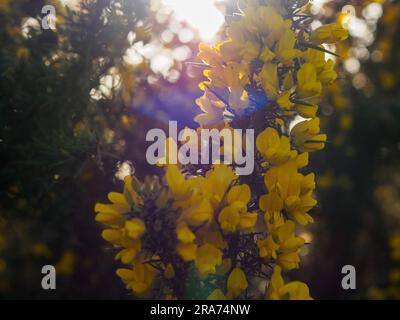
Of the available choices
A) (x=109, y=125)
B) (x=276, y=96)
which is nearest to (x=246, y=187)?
(x=276, y=96)

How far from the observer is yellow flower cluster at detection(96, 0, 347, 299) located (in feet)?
3.51

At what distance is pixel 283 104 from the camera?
47.3 inches

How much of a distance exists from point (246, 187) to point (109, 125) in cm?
96

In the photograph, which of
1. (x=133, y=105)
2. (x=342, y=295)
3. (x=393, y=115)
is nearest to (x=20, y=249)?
(x=133, y=105)

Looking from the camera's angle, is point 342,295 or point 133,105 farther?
point 342,295

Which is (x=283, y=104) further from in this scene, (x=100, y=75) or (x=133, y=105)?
(x=133, y=105)

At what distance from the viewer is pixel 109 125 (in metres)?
1.96

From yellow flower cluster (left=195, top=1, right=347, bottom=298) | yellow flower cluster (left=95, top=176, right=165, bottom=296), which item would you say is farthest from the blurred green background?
yellow flower cluster (left=95, top=176, right=165, bottom=296)

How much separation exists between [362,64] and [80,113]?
237 centimetres

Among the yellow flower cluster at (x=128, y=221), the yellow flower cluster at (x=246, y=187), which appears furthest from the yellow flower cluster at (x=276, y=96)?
the yellow flower cluster at (x=128, y=221)

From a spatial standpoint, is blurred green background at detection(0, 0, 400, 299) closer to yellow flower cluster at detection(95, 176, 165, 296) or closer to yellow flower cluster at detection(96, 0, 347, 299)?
yellow flower cluster at detection(96, 0, 347, 299)

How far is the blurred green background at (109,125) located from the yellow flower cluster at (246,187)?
0.17 meters

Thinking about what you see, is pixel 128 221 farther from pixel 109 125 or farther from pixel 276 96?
pixel 109 125

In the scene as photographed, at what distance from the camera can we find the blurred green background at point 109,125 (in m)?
1.66
